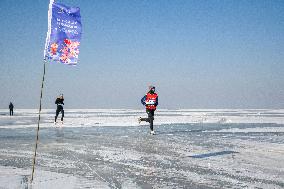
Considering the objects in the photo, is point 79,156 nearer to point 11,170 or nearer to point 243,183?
point 11,170

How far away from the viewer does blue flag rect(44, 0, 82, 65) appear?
18.8ft

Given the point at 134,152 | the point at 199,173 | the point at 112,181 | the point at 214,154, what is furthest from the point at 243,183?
the point at 134,152

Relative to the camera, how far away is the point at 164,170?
19.8ft

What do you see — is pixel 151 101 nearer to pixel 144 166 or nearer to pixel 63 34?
pixel 144 166

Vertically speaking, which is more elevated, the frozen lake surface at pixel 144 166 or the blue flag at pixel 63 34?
the blue flag at pixel 63 34

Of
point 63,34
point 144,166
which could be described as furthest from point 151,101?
point 63,34

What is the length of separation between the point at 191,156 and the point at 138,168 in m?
1.98

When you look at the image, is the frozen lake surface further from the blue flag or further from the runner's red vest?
the runner's red vest

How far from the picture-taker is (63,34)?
5809 millimetres

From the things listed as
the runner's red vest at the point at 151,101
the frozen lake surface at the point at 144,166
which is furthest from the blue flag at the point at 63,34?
the runner's red vest at the point at 151,101

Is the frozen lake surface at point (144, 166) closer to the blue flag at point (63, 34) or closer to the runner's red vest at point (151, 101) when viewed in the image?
the blue flag at point (63, 34)

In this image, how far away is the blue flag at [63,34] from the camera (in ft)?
18.8

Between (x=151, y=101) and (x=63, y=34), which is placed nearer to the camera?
(x=63, y=34)

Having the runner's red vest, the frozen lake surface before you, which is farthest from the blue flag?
the runner's red vest
